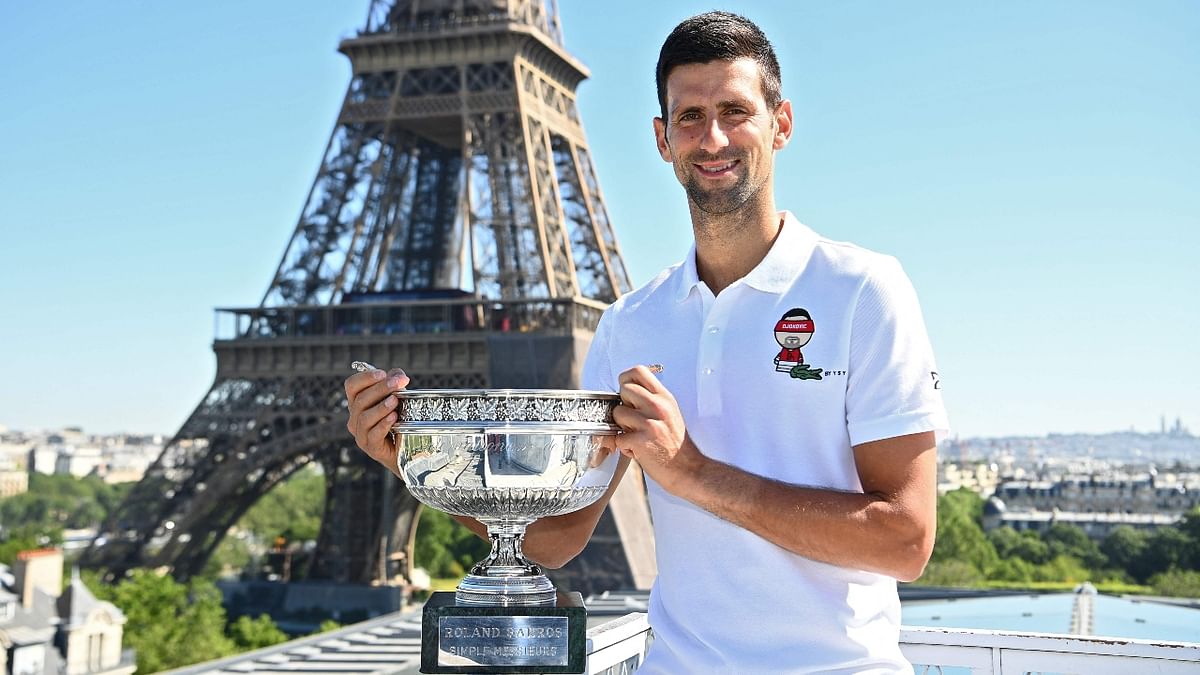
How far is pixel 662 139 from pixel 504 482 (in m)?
0.89

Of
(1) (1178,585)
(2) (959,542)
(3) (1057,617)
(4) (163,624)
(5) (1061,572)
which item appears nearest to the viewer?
(3) (1057,617)

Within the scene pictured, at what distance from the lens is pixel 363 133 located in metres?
30.4

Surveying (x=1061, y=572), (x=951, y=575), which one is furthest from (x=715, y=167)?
(x=1061, y=572)

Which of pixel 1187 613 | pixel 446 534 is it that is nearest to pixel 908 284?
pixel 1187 613

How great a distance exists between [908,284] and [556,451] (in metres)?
0.80

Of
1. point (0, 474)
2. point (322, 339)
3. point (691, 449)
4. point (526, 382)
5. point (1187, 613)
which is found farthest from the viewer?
point (0, 474)

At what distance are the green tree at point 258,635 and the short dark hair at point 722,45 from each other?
26.0 meters

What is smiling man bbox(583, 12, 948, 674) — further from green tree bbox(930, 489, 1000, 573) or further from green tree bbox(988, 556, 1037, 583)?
green tree bbox(988, 556, 1037, 583)

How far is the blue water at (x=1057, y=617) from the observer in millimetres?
9555

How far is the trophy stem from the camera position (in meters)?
2.59

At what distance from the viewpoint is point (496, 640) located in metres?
2.54

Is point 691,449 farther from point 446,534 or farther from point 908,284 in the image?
point 446,534

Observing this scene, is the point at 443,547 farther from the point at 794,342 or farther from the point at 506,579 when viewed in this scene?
the point at 794,342

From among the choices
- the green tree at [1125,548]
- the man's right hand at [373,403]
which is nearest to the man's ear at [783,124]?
the man's right hand at [373,403]
